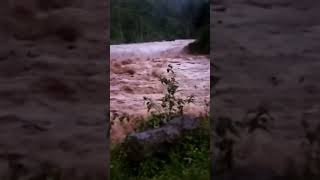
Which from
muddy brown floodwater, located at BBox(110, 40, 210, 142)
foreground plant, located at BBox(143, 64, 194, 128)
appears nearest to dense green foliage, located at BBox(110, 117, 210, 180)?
foreground plant, located at BBox(143, 64, 194, 128)

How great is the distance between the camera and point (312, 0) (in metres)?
3.42

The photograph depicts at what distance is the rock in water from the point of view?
5.88 meters

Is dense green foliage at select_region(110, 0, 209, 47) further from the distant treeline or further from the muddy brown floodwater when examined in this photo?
the muddy brown floodwater

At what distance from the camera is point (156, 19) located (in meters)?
12.1

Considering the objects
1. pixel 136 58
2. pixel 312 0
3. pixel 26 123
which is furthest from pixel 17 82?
pixel 136 58

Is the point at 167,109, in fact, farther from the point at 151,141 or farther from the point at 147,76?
the point at 147,76

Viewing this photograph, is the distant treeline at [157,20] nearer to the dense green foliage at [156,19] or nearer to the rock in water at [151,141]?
the dense green foliage at [156,19]

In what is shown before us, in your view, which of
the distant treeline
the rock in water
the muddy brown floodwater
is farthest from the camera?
the distant treeline

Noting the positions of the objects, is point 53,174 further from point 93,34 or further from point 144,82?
point 144,82

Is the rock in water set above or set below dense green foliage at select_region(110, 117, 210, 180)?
above

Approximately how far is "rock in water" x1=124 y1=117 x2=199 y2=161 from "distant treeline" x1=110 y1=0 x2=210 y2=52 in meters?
5.36

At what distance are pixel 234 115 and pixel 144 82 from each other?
18.0 feet

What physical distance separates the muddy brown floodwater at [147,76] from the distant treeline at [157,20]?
485 mm

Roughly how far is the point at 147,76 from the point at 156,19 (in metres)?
3.05
